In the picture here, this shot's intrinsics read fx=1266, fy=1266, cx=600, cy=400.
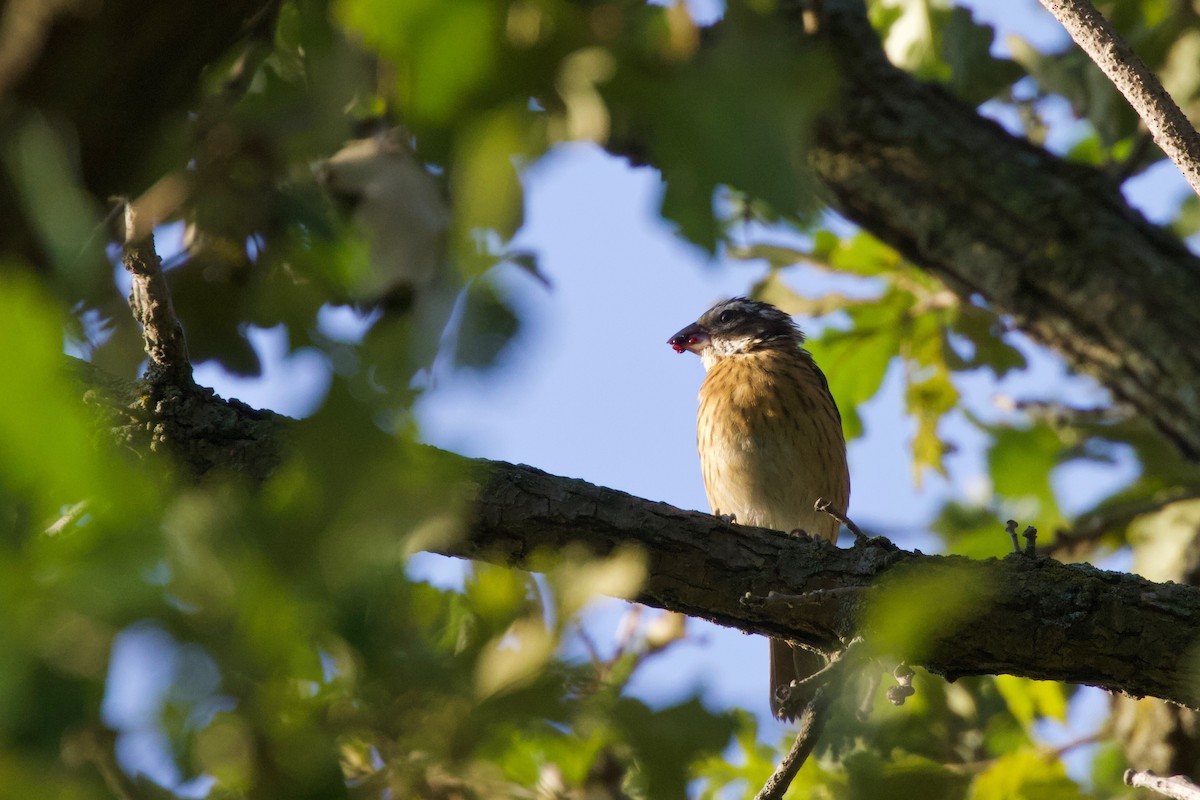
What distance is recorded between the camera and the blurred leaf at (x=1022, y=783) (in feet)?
14.9

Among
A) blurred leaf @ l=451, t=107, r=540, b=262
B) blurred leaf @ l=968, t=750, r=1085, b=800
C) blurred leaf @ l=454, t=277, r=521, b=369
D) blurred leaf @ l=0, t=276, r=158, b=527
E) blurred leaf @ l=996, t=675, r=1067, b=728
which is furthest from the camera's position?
blurred leaf @ l=996, t=675, r=1067, b=728

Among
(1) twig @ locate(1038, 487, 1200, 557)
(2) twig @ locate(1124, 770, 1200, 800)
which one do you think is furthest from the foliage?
(1) twig @ locate(1038, 487, 1200, 557)

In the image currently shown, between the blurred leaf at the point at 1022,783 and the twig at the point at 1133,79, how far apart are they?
2.62 metres

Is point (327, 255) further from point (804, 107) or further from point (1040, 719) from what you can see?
point (1040, 719)

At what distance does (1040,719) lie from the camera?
237 inches

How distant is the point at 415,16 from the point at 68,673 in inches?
28.8

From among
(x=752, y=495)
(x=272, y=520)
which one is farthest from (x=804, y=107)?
(x=752, y=495)

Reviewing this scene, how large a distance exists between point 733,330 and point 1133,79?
526 centimetres

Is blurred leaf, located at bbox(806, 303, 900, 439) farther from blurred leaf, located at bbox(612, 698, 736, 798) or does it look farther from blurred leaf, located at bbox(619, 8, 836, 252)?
blurred leaf, located at bbox(612, 698, 736, 798)

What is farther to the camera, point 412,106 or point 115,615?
point 412,106

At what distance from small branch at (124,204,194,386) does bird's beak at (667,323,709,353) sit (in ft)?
16.4

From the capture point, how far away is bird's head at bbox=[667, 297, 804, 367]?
7.68 meters

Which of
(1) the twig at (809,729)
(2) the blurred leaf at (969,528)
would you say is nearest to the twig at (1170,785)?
(1) the twig at (809,729)

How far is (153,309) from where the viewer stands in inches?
113
